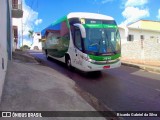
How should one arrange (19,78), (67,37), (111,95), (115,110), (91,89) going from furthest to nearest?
(67,37), (91,89), (111,95), (19,78), (115,110)

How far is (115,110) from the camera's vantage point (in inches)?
291

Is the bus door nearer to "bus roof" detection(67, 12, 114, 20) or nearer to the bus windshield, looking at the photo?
the bus windshield

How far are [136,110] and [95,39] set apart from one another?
5.92 meters

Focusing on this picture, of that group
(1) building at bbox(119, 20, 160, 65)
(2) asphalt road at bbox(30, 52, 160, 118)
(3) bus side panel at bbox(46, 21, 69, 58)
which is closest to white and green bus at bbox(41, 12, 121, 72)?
(3) bus side panel at bbox(46, 21, 69, 58)

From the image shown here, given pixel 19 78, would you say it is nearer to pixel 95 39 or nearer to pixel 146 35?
pixel 95 39

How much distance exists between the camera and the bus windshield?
1258 cm

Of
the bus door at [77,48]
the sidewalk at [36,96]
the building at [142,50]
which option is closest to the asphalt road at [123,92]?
the bus door at [77,48]

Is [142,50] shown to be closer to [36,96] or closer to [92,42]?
[92,42]

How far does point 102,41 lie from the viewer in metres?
12.9

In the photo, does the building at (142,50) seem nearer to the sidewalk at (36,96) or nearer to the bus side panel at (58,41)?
the bus side panel at (58,41)

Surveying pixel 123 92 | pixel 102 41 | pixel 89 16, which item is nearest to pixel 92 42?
pixel 102 41

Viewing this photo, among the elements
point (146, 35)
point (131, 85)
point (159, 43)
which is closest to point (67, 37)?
point (131, 85)

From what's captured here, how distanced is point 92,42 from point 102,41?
0.57m

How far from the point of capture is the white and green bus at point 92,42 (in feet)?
41.1
